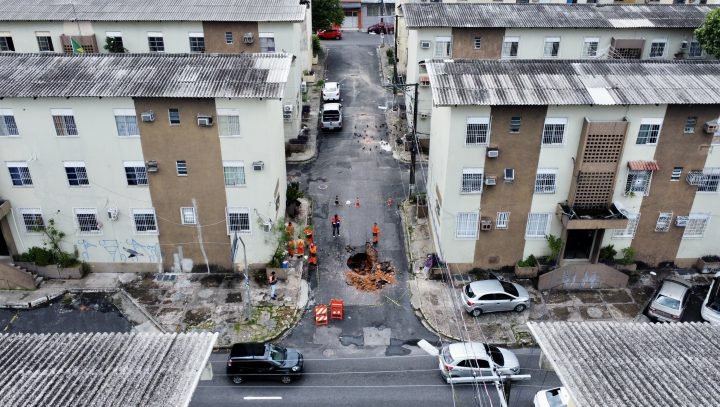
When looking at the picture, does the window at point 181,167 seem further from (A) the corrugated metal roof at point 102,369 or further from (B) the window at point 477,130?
(B) the window at point 477,130

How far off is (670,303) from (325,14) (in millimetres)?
54588

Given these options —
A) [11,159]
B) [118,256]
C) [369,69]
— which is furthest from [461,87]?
[369,69]

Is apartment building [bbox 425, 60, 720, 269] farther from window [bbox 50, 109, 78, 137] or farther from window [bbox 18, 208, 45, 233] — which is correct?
window [bbox 18, 208, 45, 233]

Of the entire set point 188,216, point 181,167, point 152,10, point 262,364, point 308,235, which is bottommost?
point 262,364

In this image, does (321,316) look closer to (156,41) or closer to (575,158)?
(575,158)

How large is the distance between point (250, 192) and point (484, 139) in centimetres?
1341

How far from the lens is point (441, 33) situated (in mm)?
45562

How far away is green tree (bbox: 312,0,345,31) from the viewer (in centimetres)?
7025

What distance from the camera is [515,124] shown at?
3006 centimetres

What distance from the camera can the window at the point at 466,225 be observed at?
32.3m

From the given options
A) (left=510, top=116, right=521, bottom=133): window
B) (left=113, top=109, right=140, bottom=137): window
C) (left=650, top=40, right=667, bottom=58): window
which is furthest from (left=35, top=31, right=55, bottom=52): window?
(left=650, top=40, right=667, bottom=58): window

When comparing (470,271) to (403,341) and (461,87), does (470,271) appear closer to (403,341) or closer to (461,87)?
(403,341)

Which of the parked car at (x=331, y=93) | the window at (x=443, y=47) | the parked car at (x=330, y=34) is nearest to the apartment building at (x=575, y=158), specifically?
the window at (x=443, y=47)

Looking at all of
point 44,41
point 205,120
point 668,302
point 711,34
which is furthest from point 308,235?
point 711,34
